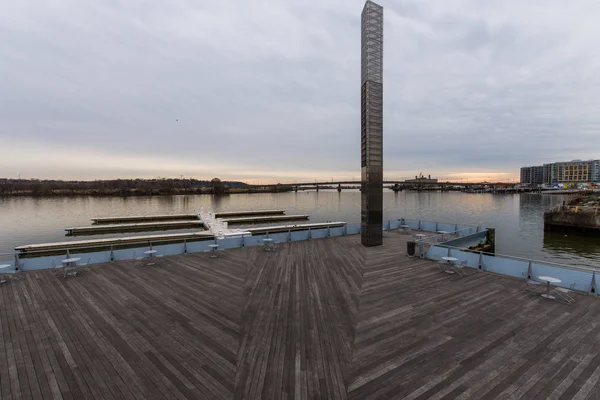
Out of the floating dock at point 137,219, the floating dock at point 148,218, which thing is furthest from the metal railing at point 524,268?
the floating dock at point 137,219

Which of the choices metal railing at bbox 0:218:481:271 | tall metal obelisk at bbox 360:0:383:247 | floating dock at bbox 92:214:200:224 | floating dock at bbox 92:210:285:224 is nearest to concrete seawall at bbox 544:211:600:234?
metal railing at bbox 0:218:481:271

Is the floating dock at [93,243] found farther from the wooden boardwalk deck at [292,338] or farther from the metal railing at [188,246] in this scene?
the wooden boardwalk deck at [292,338]

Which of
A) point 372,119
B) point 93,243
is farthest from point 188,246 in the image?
point 93,243

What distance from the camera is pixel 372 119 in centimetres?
1794

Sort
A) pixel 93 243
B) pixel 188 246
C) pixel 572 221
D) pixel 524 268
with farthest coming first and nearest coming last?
pixel 572 221
pixel 93 243
pixel 188 246
pixel 524 268

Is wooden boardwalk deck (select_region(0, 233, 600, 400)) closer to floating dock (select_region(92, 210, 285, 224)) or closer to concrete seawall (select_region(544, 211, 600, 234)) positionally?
concrete seawall (select_region(544, 211, 600, 234))

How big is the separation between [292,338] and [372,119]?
48.9 feet

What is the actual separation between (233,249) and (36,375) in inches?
461

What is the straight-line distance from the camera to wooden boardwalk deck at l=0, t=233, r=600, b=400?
532 centimetres

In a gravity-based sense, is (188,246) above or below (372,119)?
below

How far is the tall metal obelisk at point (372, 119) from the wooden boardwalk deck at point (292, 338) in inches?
252

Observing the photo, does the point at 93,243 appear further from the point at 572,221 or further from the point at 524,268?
the point at 572,221

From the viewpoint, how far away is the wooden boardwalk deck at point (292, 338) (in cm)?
532

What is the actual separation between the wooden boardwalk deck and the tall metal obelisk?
6.39m
